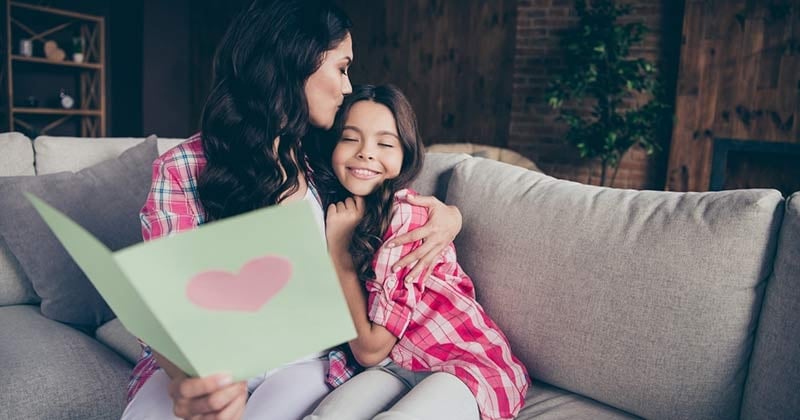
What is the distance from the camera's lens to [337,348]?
1300 millimetres

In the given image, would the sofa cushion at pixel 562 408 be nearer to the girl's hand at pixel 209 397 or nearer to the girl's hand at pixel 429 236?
the girl's hand at pixel 429 236

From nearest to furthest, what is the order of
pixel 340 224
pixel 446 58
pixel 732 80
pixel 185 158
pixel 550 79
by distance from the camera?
pixel 185 158, pixel 340 224, pixel 732 80, pixel 550 79, pixel 446 58

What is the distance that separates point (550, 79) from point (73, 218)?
394cm

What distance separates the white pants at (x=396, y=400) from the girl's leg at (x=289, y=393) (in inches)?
2.0

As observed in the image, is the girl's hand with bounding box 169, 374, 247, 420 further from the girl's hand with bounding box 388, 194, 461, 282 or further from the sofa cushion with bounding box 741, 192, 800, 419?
the sofa cushion with bounding box 741, 192, 800, 419

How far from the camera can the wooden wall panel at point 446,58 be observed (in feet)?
16.9

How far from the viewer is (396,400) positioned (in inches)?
45.8

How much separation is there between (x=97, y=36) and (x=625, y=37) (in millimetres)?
4396

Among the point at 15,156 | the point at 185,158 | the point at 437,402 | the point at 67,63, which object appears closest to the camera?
the point at 437,402

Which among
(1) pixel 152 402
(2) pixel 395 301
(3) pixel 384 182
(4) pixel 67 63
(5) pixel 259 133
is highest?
(4) pixel 67 63

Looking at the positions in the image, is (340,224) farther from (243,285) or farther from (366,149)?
(243,285)

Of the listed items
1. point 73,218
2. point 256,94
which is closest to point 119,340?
point 73,218

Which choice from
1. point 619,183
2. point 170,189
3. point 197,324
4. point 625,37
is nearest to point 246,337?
point 197,324

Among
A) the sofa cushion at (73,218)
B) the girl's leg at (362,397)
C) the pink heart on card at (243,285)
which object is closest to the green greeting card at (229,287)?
the pink heart on card at (243,285)
